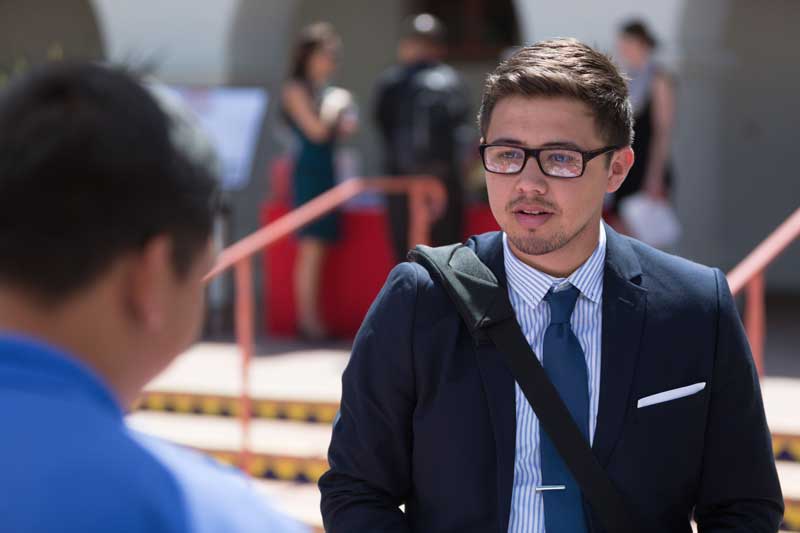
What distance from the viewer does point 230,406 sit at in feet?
19.7

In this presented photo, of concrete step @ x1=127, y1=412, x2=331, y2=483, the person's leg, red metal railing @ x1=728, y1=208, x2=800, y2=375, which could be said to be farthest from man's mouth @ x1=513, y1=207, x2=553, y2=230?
the person's leg

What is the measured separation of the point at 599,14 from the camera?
24.1 ft

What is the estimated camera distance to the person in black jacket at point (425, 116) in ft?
21.1

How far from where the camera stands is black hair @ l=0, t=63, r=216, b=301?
2.91 feet

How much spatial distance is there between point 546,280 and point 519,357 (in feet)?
0.57

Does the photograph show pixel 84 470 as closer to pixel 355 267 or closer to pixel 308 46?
pixel 308 46

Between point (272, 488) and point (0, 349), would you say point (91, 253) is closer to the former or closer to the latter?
point (0, 349)

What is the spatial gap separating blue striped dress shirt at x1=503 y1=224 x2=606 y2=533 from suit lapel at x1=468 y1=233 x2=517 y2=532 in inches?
0.6

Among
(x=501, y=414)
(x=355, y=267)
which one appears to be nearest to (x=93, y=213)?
(x=501, y=414)

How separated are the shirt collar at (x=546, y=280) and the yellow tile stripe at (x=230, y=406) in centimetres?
368

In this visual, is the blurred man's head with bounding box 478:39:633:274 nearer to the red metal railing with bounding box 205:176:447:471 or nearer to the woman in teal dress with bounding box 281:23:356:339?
the red metal railing with bounding box 205:176:447:471

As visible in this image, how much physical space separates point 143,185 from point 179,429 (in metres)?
5.13

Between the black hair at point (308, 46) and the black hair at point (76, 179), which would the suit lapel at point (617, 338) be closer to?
the black hair at point (76, 179)

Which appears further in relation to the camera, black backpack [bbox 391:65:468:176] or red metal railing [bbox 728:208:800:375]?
black backpack [bbox 391:65:468:176]
